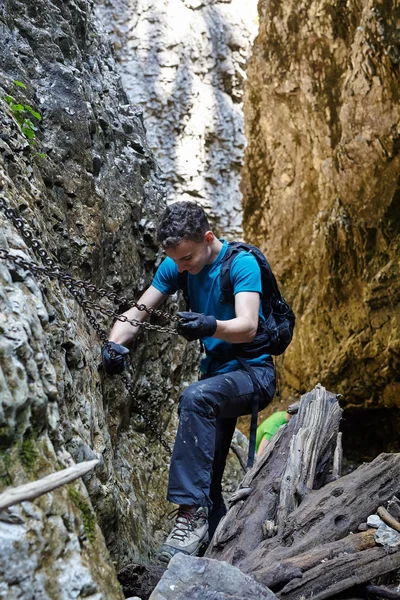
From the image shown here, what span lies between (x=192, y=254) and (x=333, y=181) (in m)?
6.51

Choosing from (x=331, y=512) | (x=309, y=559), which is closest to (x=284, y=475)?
(x=331, y=512)

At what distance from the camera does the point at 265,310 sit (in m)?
3.77

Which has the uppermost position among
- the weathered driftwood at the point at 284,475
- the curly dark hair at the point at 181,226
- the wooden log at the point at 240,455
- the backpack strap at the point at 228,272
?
the curly dark hair at the point at 181,226

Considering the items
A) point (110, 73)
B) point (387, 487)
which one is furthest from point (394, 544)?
point (110, 73)

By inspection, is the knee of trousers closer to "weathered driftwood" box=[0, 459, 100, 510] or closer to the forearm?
the forearm

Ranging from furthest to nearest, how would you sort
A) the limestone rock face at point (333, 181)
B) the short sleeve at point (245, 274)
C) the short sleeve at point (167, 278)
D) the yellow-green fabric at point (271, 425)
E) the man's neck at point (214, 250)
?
the limestone rock face at point (333, 181) < the yellow-green fabric at point (271, 425) < the short sleeve at point (167, 278) < the man's neck at point (214, 250) < the short sleeve at point (245, 274)

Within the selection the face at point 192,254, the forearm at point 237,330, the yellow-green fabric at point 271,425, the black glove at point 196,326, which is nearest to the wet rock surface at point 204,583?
the black glove at point 196,326

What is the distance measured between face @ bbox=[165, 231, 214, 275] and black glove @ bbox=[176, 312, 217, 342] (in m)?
0.52

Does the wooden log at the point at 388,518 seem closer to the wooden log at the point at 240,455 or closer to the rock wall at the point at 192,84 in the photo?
the wooden log at the point at 240,455

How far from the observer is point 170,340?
5355mm

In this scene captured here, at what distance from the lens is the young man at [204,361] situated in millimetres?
3129

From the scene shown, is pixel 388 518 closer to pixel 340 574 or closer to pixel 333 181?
pixel 340 574

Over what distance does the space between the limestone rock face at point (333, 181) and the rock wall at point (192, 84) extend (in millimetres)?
4266

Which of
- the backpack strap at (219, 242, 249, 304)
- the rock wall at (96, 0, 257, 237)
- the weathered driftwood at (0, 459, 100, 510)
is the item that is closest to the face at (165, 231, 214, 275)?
the backpack strap at (219, 242, 249, 304)
